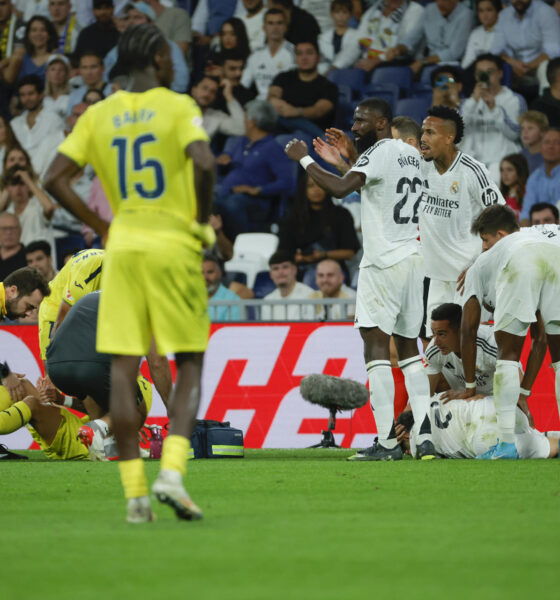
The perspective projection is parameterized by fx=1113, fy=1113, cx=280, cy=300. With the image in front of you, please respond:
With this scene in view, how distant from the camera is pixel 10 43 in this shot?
56.6 ft

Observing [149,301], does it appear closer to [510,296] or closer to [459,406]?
[510,296]

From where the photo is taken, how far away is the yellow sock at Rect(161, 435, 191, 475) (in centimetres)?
453

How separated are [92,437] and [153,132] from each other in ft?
15.5

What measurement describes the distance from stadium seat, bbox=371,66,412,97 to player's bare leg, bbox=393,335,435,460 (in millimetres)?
6832

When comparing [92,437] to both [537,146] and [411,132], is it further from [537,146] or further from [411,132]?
[537,146]

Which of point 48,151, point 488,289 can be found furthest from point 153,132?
point 48,151

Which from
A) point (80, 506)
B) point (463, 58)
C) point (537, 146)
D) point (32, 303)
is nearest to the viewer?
point (80, 506)

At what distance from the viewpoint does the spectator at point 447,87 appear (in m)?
13.3

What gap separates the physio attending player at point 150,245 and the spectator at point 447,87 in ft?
29.0

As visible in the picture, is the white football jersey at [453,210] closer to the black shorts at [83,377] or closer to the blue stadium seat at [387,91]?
the black shorts at [83,377]

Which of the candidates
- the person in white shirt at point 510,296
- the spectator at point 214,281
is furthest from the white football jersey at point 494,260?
the spectator at point 214,281

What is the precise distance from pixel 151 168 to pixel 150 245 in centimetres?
34

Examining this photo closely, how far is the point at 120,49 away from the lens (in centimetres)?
501

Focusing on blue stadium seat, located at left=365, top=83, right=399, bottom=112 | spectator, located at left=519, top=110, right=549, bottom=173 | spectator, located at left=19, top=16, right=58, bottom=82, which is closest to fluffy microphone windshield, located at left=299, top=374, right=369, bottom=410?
spectator, located at left=519, top=110, right=549, bottom=173
